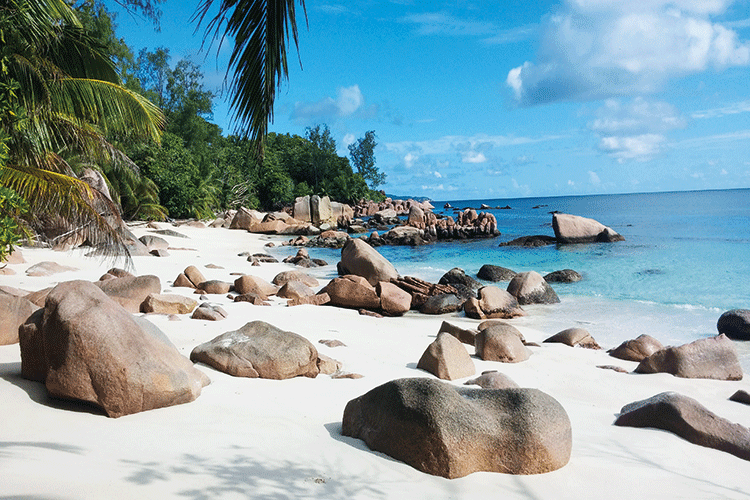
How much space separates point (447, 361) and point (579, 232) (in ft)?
82.8

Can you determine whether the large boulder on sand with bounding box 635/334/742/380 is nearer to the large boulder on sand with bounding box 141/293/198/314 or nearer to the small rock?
the small rock

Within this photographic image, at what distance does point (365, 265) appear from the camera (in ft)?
47.8

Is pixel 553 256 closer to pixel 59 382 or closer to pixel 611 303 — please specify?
pixel 611 303

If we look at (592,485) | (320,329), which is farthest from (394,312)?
(592,485)

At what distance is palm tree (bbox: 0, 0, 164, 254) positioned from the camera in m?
6.87

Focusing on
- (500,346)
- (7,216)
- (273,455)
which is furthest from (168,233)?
(273,455)

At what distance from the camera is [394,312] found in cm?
1144

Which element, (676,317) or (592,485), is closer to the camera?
(592,485)

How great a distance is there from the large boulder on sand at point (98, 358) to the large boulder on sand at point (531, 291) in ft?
32.9

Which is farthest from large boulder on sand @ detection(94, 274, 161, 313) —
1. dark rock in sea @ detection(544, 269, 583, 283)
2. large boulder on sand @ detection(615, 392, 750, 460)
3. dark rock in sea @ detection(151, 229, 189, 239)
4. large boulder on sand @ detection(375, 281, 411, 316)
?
dark rock in sea @ detection(151, 229, 189, 239)

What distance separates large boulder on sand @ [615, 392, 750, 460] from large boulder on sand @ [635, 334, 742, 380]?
2.47 meters

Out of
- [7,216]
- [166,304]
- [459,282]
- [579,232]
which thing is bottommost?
[459,282]

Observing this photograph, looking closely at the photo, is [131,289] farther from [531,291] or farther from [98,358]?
[531,291]

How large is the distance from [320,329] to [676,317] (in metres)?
8.25
